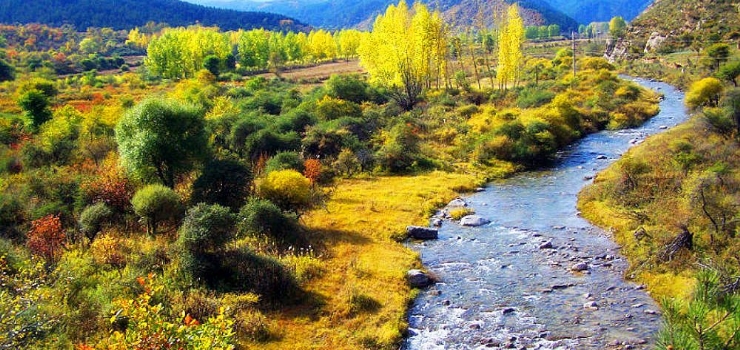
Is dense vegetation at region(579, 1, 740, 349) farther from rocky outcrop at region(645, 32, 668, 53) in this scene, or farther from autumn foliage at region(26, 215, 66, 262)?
rocky outcrop at region(645, 32, 668, 53)

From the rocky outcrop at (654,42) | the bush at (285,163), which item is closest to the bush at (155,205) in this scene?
the bush at (285,163)

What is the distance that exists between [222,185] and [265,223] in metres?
4.27

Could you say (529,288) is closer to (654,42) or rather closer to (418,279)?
(418,279)

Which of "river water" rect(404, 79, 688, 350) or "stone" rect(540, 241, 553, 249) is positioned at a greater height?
"stone" rect(540, 241, 553, 249)

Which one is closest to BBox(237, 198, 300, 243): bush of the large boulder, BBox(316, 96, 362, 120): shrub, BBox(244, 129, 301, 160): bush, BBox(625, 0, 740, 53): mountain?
the large boulder

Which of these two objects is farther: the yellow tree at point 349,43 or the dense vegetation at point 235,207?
the yellow tree at point 349,43

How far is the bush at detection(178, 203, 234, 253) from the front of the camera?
701 inches

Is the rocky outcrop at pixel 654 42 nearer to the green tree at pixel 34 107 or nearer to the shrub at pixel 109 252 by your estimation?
the green tree at pixel 34 107

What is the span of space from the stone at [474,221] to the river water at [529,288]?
394 millimetres

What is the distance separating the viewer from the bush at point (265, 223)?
69.7 feet

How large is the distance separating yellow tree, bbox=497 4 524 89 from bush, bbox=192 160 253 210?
1757 inches

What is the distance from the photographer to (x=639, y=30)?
106m

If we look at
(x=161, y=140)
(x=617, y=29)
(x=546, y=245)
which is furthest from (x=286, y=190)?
(x=617, y=29)

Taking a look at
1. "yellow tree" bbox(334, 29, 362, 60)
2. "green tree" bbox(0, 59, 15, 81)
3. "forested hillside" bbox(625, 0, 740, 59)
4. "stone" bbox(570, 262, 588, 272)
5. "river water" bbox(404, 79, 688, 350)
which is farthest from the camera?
"yellow tree" bbox(334, 29, 362, 60)
